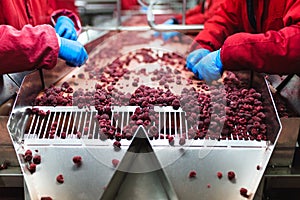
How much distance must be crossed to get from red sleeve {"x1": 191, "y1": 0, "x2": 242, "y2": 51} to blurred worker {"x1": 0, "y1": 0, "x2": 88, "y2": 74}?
0.66 m

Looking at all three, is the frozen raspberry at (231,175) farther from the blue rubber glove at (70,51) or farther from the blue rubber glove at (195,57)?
the blue rubber glove at (70,51)

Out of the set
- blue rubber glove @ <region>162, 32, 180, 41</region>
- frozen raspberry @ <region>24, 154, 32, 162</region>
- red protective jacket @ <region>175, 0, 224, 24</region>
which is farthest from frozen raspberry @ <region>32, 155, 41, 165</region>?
red protective jacket @ <region>175, 0, 224, 24</region>

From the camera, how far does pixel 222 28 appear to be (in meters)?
1.97

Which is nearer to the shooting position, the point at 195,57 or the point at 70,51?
the point at 70,51

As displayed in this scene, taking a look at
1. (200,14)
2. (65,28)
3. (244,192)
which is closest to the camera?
(244,192)

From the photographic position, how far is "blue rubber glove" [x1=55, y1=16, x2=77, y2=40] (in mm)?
1872

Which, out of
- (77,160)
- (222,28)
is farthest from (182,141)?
(222,28)

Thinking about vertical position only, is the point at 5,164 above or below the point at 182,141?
below

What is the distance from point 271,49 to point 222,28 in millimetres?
615

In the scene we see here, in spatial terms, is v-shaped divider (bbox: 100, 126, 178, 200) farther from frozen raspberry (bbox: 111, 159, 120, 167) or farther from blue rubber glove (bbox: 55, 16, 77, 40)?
blue rubber glove (bbox: 55, 16, 77, 40)

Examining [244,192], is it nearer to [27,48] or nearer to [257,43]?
[257,43]

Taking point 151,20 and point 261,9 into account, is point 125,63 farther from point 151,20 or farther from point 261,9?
point 261,9

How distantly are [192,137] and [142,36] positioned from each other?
105 centimetres

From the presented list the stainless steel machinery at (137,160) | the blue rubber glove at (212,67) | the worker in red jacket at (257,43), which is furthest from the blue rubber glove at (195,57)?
the stainless steel machinery at (137,160)
